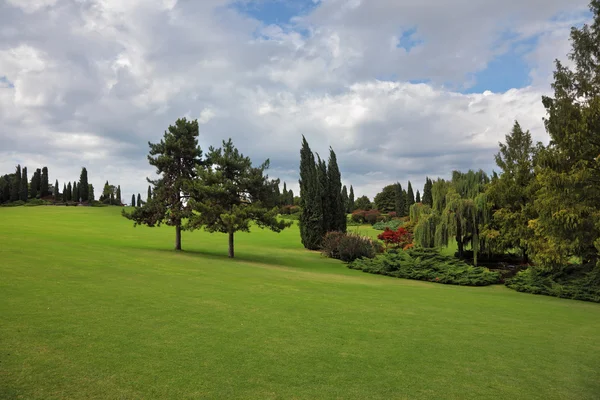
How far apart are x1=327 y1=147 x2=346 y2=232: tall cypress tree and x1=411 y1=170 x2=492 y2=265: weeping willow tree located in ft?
41.6

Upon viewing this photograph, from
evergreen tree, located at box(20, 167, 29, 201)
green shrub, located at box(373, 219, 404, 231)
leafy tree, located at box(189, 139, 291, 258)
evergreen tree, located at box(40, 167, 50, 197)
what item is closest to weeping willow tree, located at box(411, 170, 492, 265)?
leafy tree, located at box(189, 139, 291, 258)

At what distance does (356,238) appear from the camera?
36.2m

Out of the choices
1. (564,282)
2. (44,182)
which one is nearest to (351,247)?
(564,282)

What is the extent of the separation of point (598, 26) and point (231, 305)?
18034mm

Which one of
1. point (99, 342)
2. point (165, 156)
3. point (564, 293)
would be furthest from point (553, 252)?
point (165, 156)

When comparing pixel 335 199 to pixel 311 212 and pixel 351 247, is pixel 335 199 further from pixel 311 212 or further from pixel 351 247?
pixel 351 247

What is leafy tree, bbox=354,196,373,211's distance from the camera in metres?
101

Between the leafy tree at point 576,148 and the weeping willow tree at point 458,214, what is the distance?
11.5m

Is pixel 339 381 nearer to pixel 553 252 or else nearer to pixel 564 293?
pixel 553 252

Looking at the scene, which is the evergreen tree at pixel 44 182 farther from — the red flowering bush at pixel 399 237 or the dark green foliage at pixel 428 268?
the dark green foliage at pixel 428 268

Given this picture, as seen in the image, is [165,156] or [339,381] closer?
[339,381]

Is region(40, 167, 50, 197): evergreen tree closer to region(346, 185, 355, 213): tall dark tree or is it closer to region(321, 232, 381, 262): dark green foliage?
region(346, 185, 355, 213): tall dark tree

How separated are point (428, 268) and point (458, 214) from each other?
5.01 metres

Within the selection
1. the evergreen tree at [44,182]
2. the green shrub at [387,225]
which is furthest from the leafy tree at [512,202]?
the evergreen tree at [44,182]
